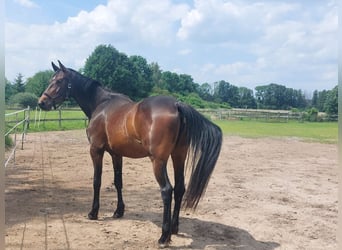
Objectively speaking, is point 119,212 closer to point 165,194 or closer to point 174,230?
point 174,230

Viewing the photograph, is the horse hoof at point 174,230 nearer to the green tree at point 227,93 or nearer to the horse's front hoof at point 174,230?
the horse's front hoof at point 174,230

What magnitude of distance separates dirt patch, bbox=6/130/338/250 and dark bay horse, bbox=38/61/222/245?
0.39 m

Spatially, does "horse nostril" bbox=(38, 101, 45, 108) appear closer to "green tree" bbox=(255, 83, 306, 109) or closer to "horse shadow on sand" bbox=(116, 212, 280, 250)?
"horse shadow on sand" bbox=(116, 212, 280, 250)

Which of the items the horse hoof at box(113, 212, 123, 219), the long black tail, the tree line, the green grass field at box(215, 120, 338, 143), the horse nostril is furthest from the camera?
the tree line

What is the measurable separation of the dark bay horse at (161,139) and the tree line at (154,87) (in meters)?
6.12

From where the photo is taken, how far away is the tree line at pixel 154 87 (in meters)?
32.1

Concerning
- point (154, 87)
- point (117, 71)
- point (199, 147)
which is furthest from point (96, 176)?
point (154, 87)

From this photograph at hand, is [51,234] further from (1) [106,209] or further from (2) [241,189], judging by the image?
(2) [241,189]

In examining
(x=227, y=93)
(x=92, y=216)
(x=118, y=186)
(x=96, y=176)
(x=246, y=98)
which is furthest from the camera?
(x=227, y=93)

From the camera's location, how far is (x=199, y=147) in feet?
11.9

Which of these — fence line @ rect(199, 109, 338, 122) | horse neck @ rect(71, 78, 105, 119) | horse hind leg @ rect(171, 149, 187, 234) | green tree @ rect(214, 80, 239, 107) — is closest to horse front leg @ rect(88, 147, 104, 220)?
horse neck @ rect(71, 78, 105, 119)

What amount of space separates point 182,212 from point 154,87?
3984 centimetres

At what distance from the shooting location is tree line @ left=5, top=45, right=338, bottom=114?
105 feet

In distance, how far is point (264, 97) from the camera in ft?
201
